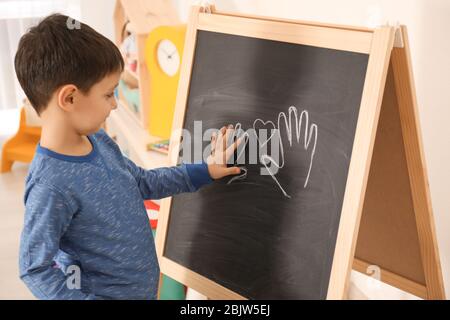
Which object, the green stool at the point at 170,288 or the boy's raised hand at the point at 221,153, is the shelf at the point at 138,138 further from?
the boy's raised hand at the point at 221,153

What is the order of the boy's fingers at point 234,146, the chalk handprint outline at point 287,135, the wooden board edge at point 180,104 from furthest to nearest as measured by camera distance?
the wooden board edge at point 180,104 < the boy's fingers at point 234,146 < the chalk handprint outline at point 287,135

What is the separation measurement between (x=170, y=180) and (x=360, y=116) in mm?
538

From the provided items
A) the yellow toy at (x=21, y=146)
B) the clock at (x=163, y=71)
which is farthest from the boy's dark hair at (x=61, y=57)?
the yellow toy at (x=21, y=146)

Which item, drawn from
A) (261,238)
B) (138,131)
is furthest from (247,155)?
(138,131)

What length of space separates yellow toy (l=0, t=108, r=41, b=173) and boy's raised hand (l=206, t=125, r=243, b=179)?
245cm

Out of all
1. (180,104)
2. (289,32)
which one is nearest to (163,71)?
(180,104)

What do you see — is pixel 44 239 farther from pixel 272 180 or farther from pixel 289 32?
pixel 289 32

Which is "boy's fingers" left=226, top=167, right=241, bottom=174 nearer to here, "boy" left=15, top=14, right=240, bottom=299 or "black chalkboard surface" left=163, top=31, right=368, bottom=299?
"black chalkboard surface" left=163, top=31, right=368, bottom=299

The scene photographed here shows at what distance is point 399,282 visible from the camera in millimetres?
1471

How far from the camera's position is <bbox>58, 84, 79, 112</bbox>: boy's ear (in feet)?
3.83

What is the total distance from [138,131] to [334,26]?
4.79ft

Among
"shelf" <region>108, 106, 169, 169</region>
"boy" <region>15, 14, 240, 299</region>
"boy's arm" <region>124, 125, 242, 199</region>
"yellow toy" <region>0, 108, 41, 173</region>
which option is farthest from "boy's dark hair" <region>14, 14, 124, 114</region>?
"yellow toy" <region>0, 108, 41, 173</region>

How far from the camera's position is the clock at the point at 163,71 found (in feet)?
7.32

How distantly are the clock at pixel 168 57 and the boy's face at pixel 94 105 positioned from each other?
1.02 m
